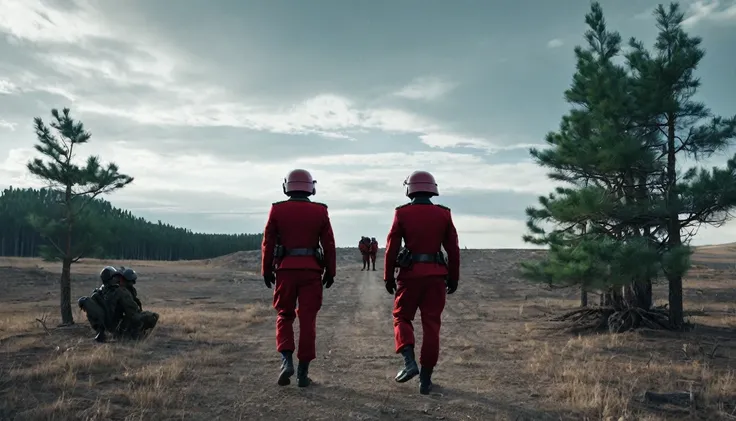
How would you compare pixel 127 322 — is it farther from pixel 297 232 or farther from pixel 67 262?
pixel 297 232

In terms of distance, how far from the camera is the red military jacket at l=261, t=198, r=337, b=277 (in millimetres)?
6371

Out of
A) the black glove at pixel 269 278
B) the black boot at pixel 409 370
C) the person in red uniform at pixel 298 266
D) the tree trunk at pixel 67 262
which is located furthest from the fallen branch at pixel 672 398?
the tree trunk at pixel 67 262

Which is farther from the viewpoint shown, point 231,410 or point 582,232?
point 582,232

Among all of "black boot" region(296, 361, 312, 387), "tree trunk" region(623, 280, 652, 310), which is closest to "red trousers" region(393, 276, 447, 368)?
"black boot" region(296, 361, 312, 387)

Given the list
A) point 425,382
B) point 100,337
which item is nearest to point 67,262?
point 100,337

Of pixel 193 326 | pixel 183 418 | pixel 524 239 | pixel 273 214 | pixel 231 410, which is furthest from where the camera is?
pixel 524 239

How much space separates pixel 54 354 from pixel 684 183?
1203 cm

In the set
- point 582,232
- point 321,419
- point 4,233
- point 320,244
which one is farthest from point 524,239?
point 4,233

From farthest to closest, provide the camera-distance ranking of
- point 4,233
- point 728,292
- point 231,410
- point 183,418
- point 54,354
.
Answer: point 4,233 → point 728,292 → point 54,354 → point 231,410 → point 183,418

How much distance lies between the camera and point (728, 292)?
24219 mm

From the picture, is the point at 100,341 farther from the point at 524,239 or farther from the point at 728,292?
the point at 728,292

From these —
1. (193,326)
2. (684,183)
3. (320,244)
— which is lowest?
(193,326)

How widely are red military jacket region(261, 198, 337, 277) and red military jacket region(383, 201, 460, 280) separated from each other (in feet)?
2.58

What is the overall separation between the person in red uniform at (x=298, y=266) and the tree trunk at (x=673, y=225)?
7.39 m
